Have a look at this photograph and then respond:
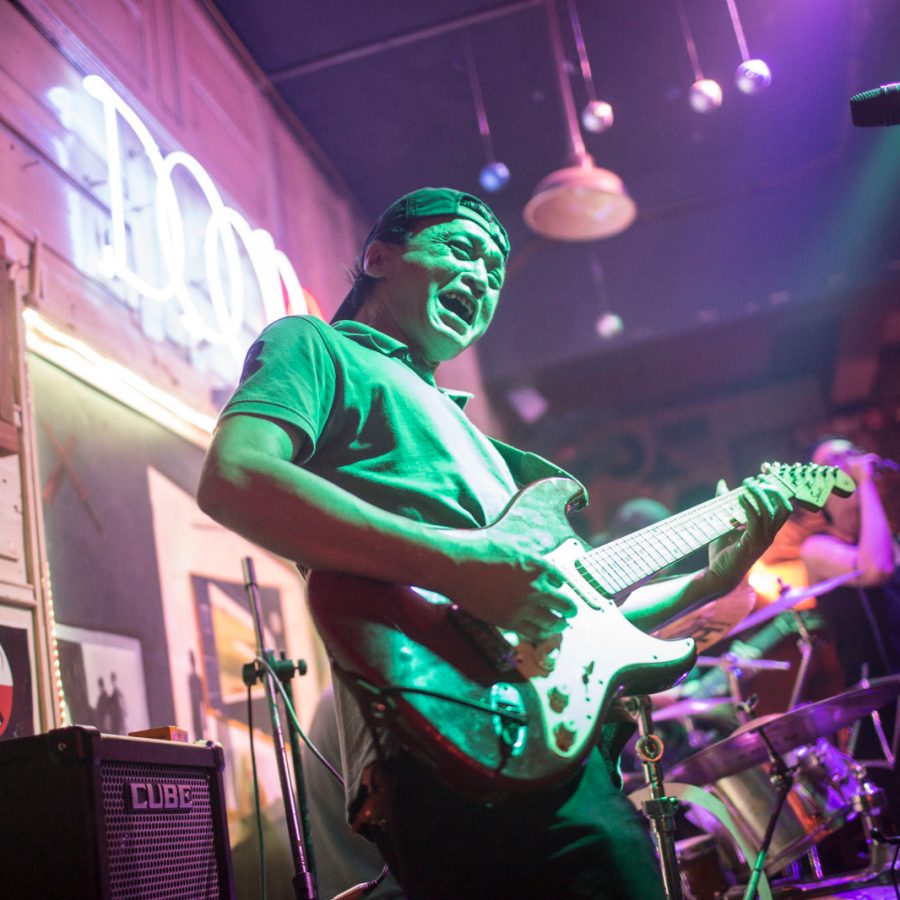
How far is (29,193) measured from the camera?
Result: 305cm

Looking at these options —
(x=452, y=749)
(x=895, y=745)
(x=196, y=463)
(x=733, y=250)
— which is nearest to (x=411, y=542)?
(x=452, y=749)

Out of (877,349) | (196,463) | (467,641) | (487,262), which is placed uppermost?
(877,349)

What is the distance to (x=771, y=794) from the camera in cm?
368

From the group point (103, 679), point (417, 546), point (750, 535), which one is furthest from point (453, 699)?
point (103, 679)

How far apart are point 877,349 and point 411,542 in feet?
25.8

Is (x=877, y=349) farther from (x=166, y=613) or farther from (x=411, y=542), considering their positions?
(x=411, y=542)

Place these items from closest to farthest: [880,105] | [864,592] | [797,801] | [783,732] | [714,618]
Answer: [880,105], [714,618], [783,732], [797,801], [864,592]

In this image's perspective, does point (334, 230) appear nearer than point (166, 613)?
No

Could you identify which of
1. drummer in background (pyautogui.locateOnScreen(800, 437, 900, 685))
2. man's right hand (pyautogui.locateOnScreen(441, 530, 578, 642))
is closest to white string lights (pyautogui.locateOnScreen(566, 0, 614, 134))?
drummer in background (pyautogui.locateOnScreen(800, 437, 900, 685))

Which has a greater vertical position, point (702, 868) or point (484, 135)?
point (484, 135)

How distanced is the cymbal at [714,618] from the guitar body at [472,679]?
1518 mm

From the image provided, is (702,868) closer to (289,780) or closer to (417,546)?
(289,780)

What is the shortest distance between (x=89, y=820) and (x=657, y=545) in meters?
1.19

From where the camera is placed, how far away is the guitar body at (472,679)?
1.26m
